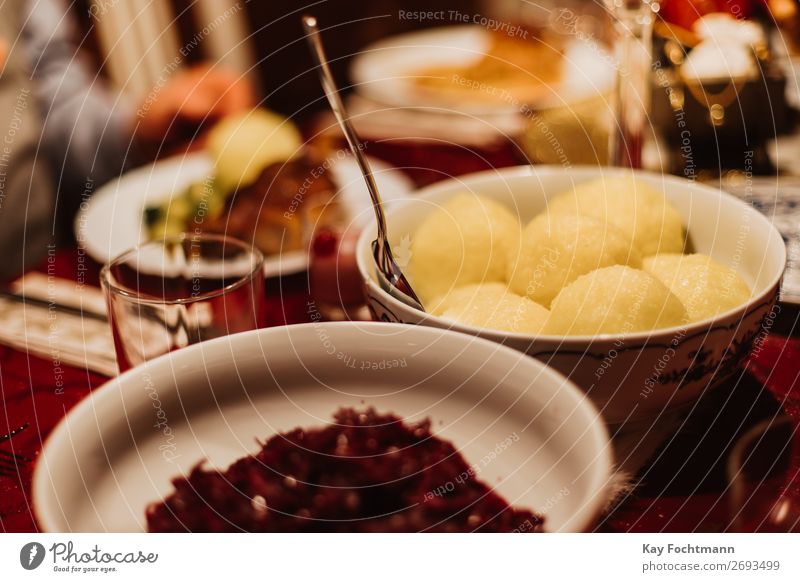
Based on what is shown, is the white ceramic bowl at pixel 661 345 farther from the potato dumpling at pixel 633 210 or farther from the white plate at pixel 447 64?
the white plate at pixel 447 64

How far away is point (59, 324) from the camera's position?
46 centimetres

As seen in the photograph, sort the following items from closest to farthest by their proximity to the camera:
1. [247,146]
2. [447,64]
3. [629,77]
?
[629,77]
[247,146]
[447,64]

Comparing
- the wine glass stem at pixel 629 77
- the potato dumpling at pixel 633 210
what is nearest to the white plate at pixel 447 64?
the wine glass stem at pixel 629 77

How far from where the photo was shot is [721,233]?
15.4 inches

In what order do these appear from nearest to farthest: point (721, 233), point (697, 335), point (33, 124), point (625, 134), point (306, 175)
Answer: point (697, 335)
point (721, 233)
point (625, 134)
point (306, 175)
point (33, 124)

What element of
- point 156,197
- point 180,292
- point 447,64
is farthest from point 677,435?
point 447,64

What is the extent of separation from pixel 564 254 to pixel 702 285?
66 mm

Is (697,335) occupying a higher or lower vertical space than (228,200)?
lower

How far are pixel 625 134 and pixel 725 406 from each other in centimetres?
27

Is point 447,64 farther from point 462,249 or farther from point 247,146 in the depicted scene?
point 462,249

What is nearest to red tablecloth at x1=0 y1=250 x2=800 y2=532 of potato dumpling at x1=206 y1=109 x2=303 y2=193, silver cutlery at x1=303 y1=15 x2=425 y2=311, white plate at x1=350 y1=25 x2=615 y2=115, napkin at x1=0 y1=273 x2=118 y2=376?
napkin at x1=0 y1=273 x2=118 y2=376

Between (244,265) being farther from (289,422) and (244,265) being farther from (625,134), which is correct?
(625,134)

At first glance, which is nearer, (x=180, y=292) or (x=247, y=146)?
(x=180, y=292)
